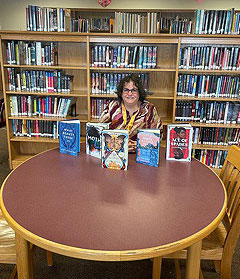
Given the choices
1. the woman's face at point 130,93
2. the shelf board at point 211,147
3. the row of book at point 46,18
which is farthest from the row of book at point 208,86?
the row of book at point 46,18

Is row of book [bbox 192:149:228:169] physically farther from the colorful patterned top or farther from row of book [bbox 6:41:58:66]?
row of book [bbox 6:41:58:66]

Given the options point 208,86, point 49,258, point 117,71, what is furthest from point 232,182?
point 117,71

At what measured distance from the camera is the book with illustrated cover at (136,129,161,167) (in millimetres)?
1693

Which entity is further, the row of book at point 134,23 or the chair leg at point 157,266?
the row of book at point 134,23

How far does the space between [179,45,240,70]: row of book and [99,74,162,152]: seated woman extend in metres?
1.01

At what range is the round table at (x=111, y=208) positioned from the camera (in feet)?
3.41

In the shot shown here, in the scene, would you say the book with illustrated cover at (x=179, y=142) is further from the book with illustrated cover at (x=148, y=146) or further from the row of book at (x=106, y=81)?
the row of book at (x=106, y=81)

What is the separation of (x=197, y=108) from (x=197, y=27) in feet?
2.96

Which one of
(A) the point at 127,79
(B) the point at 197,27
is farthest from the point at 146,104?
(B) the point at 197,27

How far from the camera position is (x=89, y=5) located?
226 inches

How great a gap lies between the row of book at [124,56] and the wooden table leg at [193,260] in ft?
7.88

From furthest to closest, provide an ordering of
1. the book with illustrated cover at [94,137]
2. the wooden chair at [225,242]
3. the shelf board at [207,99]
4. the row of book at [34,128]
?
the row of book at [34,128], the shelf board at [207,99], the book with illustrated cover at [94,137], the wooden chair at [225,242]

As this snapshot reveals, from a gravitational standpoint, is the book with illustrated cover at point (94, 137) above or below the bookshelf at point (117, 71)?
below

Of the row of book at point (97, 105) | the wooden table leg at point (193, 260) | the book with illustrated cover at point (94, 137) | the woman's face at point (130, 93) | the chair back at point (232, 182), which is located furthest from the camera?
A: the row of book at point (97, 105)
